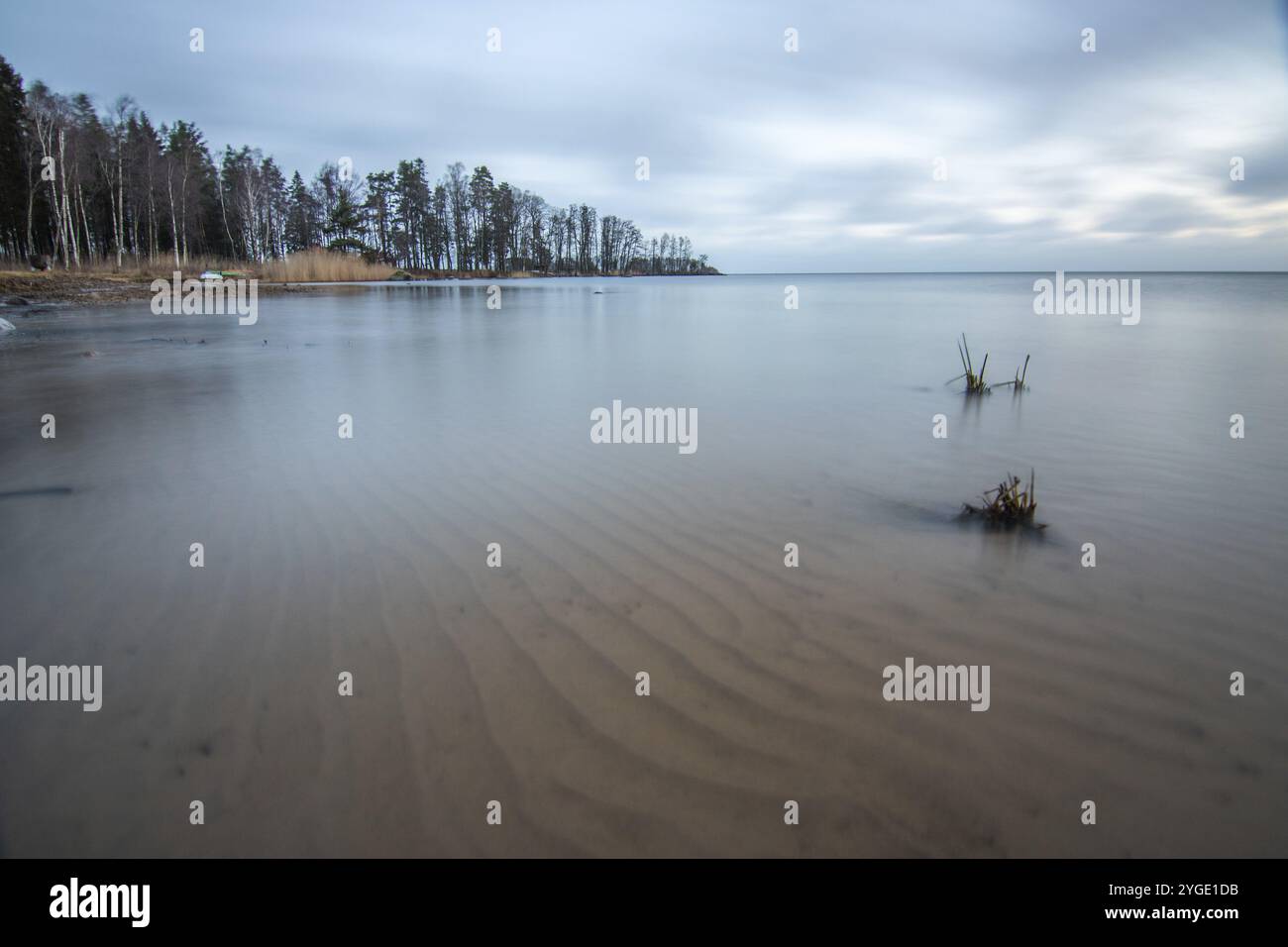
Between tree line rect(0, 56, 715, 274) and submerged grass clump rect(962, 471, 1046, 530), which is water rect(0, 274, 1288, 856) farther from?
tree line rect(0, 56, 715, 274)

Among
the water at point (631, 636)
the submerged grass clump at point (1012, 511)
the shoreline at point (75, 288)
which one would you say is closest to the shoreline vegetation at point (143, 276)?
the shoreline at point (75, 288)

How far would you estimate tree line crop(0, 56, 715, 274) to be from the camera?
3388cm

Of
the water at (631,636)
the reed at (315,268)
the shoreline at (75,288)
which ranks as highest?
the reed at (315,268)

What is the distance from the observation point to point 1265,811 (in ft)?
5.81

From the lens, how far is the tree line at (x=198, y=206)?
1334 inches

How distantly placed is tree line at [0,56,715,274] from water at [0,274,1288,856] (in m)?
38.2

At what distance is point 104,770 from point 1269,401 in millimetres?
10729

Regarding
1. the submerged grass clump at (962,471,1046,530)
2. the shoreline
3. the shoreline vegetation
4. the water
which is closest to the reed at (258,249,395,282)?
the shoreline vegetation

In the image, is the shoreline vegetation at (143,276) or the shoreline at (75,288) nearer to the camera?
the shoreline at (75,288)

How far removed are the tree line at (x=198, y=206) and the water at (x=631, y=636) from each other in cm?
3825

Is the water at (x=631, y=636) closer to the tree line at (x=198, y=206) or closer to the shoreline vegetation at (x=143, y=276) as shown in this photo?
the shoreline vegetation at (x=143, y=276)

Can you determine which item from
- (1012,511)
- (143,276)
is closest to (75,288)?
(143,276)
